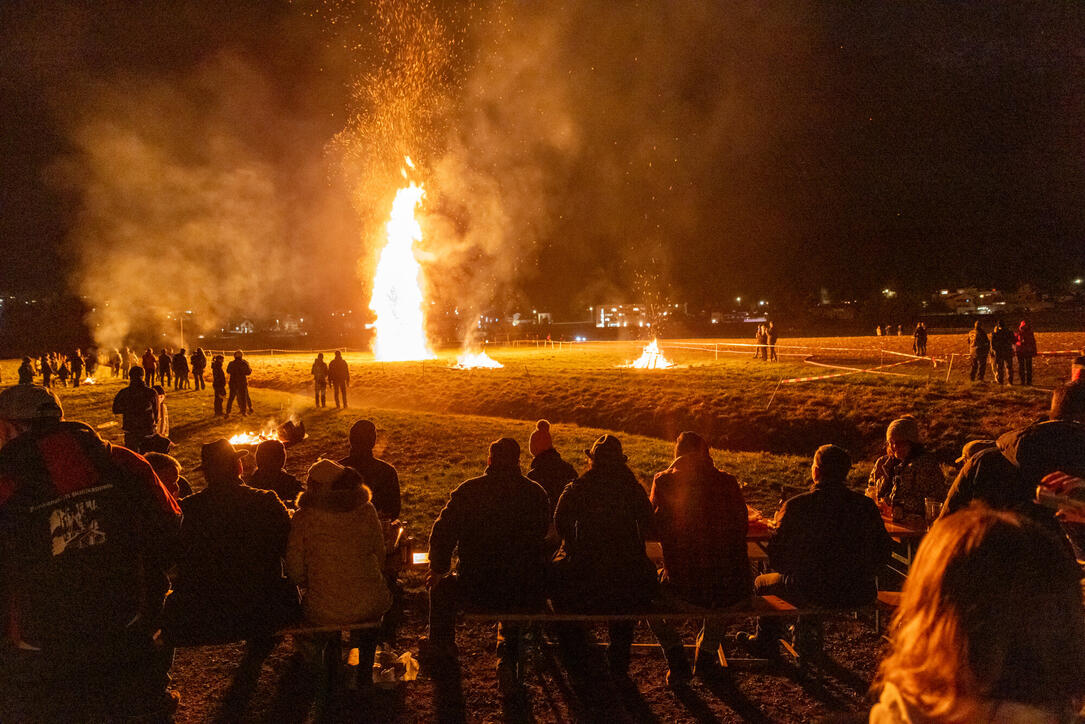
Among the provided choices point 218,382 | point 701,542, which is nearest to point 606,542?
point 701,542

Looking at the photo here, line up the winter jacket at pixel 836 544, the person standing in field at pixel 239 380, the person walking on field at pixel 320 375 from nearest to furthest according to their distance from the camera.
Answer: the winter jacket at pixel 836 544 → the person standing in field at pixel 239 380 → the person walking on field at pixel 320 375

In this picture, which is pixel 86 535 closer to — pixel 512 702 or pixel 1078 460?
pixel 512 702

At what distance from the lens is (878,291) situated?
79500mm

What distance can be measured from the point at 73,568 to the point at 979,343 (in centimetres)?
2176

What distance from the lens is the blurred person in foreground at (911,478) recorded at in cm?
566

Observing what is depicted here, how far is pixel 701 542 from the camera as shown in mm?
4449

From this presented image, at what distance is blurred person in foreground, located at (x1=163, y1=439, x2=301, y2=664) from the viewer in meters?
3.99

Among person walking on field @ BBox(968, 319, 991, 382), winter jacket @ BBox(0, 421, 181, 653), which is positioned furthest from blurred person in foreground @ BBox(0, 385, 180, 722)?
person walking on field @ BBox(968, 319, 991, 382)

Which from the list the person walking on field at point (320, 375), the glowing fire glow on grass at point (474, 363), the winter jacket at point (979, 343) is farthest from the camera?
the glowing fire glow on grass at point (474, 363)

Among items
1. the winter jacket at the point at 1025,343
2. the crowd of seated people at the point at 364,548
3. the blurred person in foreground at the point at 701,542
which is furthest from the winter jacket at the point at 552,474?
the winter jacket at the point at 1025,343

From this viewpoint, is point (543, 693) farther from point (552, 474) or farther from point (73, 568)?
point (73, 568)

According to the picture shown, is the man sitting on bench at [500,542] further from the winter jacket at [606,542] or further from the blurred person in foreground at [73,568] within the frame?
the blurred person in foreground at [73,568]

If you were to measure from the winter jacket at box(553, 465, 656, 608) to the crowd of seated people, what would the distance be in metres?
0.01

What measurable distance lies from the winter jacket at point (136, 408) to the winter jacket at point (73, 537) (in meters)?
7.82
